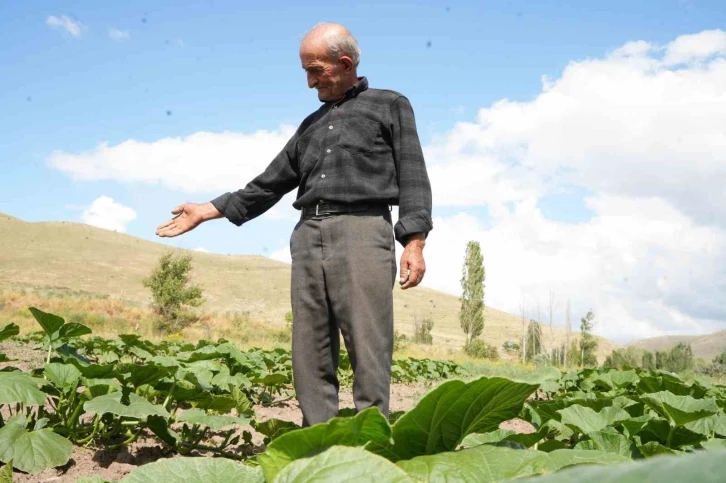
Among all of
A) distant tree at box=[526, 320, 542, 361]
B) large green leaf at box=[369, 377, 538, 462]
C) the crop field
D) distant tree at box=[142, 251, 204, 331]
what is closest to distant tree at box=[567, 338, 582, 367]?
distant tree at box=[526, 320, 542, 361]

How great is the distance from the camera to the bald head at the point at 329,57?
2.78 meters

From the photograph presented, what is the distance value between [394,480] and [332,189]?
215cm

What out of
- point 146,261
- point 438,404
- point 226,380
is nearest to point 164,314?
point 226,380

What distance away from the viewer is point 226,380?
4066mm

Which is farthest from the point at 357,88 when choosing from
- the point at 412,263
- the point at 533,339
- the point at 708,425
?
the point at 533,339

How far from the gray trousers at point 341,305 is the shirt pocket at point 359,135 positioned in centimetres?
29

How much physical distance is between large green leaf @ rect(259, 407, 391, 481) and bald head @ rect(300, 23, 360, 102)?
220 centimetres

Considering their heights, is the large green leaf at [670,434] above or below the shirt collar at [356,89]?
below

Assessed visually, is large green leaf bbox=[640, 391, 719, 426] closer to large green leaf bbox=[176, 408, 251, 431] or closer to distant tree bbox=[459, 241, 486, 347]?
large green leaf bbox=[176, 408, 251, 431]

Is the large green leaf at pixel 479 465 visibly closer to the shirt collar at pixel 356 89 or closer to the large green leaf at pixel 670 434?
the large green leaf at pixel 670 434

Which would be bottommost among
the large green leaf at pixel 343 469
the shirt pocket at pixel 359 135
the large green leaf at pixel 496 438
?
the large green leaf at pixel 496 438

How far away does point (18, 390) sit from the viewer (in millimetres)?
2545

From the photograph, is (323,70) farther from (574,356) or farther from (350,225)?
(574,356)

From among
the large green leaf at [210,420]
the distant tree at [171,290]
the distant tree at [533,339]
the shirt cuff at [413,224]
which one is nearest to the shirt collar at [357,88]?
the shirt cuff at [413,224]
